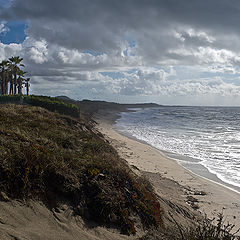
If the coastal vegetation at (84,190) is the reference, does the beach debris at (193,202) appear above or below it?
below

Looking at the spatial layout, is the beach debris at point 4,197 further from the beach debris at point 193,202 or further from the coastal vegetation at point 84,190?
the beach debris at point 193,202

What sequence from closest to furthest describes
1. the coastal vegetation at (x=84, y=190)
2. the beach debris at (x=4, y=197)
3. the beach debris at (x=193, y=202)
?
the beach debris at (x=4, y=197), the coastal vegetation at (x=84, y=190), the beach debris at (x=193, y=202)

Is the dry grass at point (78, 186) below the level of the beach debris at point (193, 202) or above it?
above

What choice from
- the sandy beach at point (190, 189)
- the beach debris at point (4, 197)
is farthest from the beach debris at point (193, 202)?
the beach debris at point (4, 197)

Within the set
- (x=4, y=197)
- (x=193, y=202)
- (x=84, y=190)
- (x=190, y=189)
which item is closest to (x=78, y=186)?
(x=84, y=190)

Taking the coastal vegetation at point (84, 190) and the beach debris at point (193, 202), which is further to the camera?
the beach debris at point (193, 202)

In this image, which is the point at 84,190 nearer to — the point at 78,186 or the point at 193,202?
the point at 78,186

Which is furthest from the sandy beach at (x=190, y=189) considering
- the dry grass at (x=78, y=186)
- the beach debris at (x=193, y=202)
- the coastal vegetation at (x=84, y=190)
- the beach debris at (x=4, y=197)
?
the beach debris at (x=4, y=197)

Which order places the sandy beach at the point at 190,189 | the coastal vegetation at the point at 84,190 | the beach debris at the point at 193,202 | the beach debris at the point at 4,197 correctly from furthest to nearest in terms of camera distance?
the beach debris at the point at 193,202, the sandy beach at the point at 190,189, the coastal vegetation at the point at 84,190, the beach debris at the point at 4,197

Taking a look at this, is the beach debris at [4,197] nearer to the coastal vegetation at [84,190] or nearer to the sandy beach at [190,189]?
the coastal vegetation at [84,190]

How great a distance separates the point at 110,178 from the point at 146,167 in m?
6.94

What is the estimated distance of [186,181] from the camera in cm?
1060

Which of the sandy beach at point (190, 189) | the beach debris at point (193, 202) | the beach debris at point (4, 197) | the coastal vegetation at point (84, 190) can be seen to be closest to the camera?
the beach debris at point (4, 197)

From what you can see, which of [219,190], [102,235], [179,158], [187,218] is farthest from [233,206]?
[179,158]
